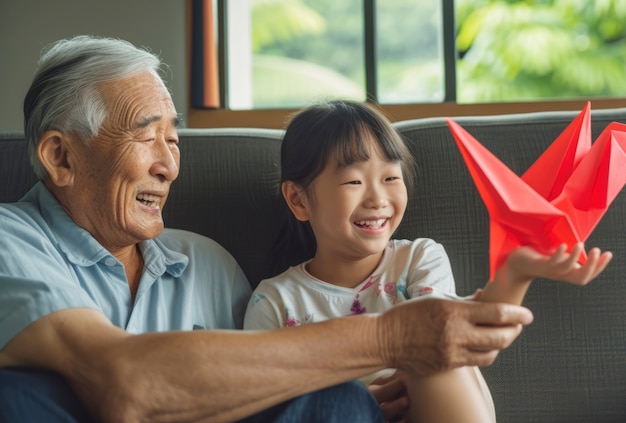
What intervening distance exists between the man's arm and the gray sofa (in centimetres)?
54

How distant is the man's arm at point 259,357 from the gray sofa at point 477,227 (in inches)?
21.4

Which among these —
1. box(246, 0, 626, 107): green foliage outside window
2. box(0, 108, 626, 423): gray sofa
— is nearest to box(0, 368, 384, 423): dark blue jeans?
box(0, 108, 626, 423): gray sofa

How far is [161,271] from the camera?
1614 mm

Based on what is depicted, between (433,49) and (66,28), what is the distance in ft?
10.6

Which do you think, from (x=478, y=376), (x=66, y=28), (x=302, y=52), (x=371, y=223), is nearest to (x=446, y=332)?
(x=478, y=376)

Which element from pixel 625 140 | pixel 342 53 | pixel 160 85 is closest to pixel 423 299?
pixel 625 140

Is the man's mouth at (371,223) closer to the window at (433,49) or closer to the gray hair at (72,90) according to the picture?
the gray hair at (72,90)

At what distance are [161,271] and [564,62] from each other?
22.3 ft

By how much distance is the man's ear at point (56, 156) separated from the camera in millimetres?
1565

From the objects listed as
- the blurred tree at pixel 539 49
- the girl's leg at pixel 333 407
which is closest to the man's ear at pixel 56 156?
the girl's leg at pixel 333 407

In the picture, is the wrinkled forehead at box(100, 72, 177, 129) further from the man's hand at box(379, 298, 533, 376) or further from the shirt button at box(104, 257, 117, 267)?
the man's hand at box(379, 298, 533, 376)

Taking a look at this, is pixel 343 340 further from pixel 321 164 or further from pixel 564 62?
pixel 564 62

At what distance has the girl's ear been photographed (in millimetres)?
1672

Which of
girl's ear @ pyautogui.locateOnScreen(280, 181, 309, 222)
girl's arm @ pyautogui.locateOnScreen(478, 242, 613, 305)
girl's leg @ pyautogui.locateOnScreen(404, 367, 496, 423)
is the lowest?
girl's leg @ pyautogui.locateOnScreen(404, 367, 496, 423)
